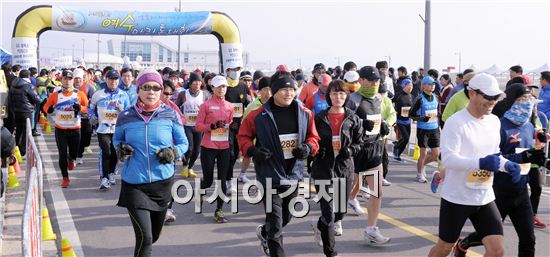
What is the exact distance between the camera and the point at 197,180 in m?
9.66

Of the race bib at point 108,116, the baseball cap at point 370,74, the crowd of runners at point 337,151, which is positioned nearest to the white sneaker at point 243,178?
the crowd of runners at point 337,151

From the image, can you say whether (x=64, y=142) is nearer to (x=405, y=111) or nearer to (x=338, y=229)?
(x=338, y=229)

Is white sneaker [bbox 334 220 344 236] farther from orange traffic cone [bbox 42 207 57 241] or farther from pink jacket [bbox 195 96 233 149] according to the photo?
orange traffic cone [bbox 42 207 57 241]

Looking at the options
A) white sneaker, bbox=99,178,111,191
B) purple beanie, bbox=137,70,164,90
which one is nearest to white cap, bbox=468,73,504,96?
purple beanie, bbox=137,70,164,90

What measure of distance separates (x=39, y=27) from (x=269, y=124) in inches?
898

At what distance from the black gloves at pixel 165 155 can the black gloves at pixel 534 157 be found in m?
2.75

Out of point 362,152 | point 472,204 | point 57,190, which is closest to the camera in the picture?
point 472,204

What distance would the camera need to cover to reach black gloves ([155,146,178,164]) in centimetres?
476

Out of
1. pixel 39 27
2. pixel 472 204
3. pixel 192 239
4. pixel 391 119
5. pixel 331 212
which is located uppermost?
pixel 39 27

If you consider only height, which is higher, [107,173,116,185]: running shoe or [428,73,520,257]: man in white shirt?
[428,73,520,257]: man in white shirt

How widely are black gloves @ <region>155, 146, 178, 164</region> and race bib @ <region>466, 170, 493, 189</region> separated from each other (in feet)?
7.77

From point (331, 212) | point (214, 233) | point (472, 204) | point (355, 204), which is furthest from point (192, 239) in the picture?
point (472, 204)

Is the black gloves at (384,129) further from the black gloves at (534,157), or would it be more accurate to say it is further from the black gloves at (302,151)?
the black gloves at (534,157)

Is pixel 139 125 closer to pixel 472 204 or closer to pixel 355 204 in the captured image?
pixel 472 204
